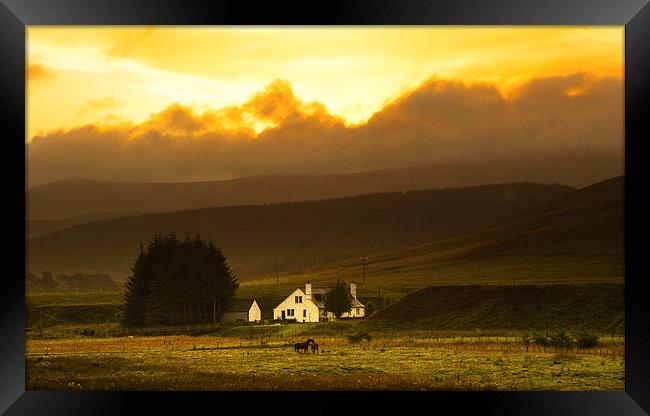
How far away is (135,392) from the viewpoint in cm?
1280

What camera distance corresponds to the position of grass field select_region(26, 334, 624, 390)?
14.3 m

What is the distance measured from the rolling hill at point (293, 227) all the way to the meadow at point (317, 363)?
145 centimetres

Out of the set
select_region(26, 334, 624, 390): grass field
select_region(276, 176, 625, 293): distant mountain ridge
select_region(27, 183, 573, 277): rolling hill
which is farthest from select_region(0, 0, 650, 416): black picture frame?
select_region(276, 176, 625, 293): distant mountain ridge

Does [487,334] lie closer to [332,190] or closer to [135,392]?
[332,190]

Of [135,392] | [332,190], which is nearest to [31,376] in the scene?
[135,392]

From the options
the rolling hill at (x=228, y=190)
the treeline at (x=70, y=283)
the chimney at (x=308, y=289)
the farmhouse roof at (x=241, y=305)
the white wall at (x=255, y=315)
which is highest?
the rolling hill at (x=228, y=190)

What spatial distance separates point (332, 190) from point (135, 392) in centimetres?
520

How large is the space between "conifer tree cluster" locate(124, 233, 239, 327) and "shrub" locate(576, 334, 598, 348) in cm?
664

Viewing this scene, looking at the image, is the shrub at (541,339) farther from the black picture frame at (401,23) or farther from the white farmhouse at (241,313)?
the white farmhouse at (241,313)

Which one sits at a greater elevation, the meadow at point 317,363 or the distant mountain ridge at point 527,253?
the distant mountain ridge at point 527,253

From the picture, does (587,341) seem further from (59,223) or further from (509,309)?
(59,223)

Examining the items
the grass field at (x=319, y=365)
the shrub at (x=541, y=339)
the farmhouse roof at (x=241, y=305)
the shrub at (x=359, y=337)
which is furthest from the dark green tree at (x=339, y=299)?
the shrub at (x=541, y=339)

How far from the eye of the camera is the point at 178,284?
52.3 ft

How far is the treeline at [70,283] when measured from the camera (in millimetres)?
15477
